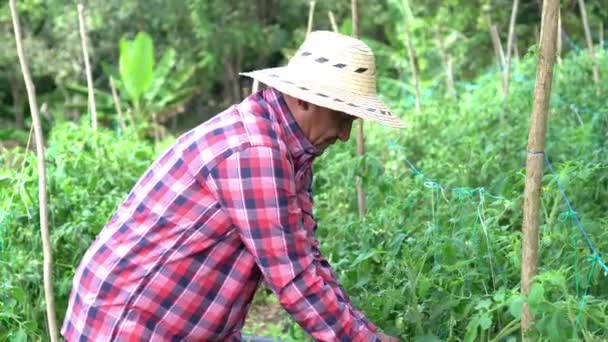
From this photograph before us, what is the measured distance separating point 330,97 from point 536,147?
52cm

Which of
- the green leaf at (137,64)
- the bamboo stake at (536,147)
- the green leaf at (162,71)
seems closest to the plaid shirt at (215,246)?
Result: the bamboo stake at (536,147)

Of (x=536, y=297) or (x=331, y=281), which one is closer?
(x=536, y=297)

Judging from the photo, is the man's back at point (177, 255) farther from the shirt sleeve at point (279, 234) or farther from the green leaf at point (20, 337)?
the green leaf at point (20, 337)

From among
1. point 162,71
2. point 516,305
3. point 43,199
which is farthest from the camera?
point 162,71

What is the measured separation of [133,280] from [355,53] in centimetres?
76

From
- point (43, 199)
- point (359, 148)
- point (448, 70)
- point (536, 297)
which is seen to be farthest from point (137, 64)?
point (536, 297)

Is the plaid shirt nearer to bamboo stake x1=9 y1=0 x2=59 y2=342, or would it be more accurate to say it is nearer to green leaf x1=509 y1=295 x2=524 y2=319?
green leaf x1=509 y1=295 x2=524 y2=319

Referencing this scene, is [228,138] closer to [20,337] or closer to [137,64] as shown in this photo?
[20,337]

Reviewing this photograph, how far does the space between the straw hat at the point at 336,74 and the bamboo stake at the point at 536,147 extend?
0.32 meters

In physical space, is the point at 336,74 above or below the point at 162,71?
above

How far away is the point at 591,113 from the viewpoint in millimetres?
5324

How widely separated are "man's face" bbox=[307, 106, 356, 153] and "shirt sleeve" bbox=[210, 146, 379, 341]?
0.11 meters

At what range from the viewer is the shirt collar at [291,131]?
2.05 m

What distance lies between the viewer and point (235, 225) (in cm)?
201
